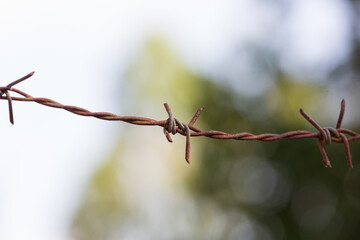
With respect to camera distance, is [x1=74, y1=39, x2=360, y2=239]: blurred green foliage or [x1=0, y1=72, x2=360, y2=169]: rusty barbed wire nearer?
[x1=0, y1=72, x2=360, y2=169]: rusty barbed wire

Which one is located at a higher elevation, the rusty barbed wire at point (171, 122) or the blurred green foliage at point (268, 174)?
the rusty barbed wire at point (171, 122)

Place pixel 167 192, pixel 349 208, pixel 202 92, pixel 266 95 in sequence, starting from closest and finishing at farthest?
pixel 349 208 < pixel 266 95 < pixel 202 92 < pixel 167 192

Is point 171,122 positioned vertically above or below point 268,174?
Answer: above

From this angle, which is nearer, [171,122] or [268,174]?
[171,122]

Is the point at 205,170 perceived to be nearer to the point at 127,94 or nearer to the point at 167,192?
the point at 167,192

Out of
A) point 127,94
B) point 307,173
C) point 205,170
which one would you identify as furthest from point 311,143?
point 127,94

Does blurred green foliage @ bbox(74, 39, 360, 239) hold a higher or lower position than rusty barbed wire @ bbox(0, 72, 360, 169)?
lower

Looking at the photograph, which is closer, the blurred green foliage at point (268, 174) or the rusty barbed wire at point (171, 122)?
the rusty barbed wire at point (171, 122)

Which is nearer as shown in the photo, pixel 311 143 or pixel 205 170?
pixel 311 143
